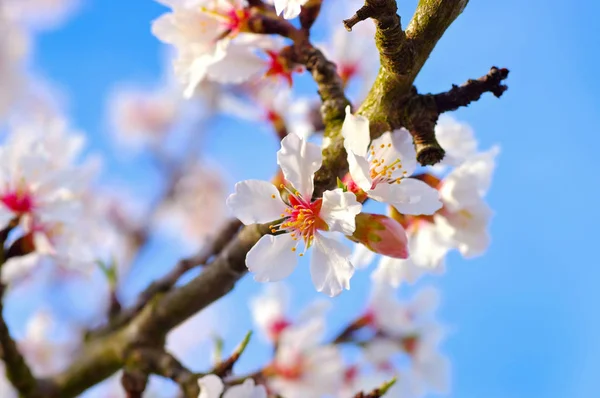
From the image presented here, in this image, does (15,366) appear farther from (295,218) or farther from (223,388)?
(295,218)

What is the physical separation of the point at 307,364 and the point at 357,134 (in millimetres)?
1366

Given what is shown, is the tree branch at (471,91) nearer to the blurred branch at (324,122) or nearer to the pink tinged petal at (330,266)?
the blurred branch at (324,122)

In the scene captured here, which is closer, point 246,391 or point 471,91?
point 471,91

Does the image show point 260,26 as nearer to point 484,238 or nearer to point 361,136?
point 361,136

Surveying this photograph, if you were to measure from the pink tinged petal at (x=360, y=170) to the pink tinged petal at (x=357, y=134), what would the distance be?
3cm

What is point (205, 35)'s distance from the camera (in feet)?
5.32

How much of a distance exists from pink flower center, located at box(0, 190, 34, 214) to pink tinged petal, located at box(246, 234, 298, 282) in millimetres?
958

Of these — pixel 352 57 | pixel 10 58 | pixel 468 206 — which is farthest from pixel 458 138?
pixel 10 58

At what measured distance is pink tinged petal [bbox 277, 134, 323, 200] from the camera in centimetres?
120

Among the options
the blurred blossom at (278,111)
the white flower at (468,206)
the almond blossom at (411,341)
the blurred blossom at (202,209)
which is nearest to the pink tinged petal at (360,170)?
the white flower at (468,206)

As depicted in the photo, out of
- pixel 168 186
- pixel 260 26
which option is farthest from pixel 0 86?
pixel 260 26

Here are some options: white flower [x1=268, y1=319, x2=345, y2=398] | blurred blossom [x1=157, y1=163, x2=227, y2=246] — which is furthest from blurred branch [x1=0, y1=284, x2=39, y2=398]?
blurred blossom [x1=157, y1=163, x2=227, y2=246]

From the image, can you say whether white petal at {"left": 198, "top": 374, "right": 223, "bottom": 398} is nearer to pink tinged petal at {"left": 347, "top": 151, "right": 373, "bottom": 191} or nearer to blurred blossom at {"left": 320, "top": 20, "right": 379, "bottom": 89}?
pink tinged petal at {"left": 347, "top": 151, "right": 373, "bottom": 191}

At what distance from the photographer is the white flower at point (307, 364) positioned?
2.23 m
